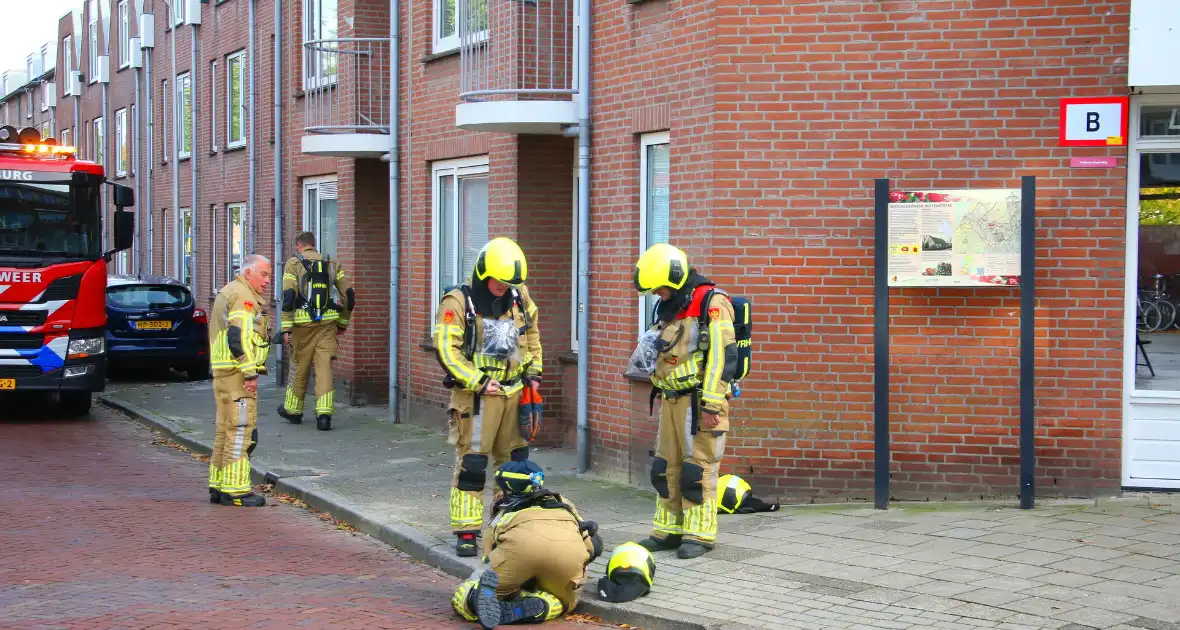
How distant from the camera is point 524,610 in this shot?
6.48 metres

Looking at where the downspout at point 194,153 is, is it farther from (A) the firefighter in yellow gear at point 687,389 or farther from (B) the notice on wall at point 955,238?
(A) the firefighter in yellow gear at point 687,389

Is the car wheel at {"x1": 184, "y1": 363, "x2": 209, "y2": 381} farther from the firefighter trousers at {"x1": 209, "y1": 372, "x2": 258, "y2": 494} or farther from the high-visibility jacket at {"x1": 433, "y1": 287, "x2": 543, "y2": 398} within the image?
the high-visibility jacket at {"x1": 433, "y1": 287, "x2": 543, "y2": 398}

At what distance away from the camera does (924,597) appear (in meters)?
6.57

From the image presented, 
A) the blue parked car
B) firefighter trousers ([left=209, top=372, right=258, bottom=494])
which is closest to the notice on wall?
firefighter trousers ([left=209, top=372, right=258, bottom=494])

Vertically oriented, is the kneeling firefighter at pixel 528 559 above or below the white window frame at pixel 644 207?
below

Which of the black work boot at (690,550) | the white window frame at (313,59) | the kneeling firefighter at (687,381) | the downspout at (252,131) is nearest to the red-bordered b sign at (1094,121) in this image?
the kneeling firefighter at (687,381)

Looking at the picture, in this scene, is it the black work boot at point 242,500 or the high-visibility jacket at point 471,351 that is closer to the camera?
the high-visibility jacket at point 471,351

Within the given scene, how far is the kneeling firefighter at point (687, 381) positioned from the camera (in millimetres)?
7418

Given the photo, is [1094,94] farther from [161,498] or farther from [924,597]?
[161,498]

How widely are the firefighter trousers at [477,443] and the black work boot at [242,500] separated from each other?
2695mm

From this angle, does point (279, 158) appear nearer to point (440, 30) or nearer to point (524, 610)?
point (440, 30)

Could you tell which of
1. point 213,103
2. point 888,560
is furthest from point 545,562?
point 213,103

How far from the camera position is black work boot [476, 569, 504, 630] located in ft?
20.6

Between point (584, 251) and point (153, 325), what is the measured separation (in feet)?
32.8
